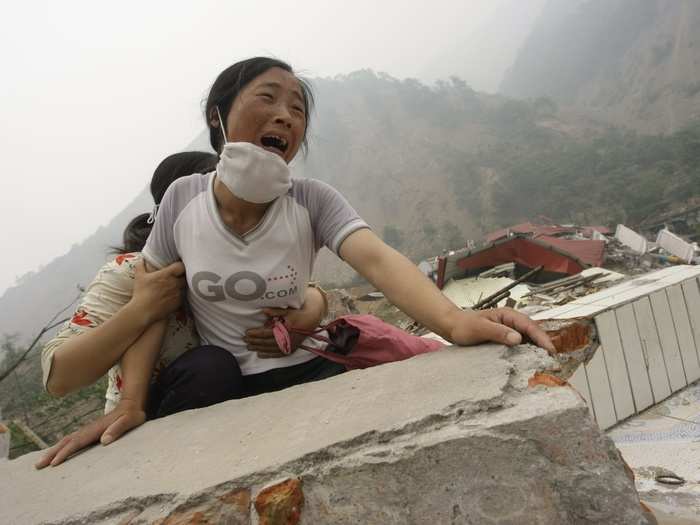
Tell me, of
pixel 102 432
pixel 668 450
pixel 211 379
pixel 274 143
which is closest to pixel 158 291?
pixel 211 379

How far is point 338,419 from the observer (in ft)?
2.86

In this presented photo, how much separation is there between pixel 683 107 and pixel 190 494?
46069mm

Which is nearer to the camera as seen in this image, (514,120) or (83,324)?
(83,324)

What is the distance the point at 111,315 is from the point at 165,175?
650mm

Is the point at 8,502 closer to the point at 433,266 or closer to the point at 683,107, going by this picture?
the point at 433,266

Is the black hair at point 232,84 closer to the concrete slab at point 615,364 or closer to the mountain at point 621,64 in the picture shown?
the concrete slab at point 615,364

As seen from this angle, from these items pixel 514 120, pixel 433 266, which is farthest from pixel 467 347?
pixel 514 120

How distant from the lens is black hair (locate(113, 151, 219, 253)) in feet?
5.09

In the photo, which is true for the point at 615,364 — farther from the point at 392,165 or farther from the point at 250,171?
the point at 392,165

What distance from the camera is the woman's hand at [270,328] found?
1.22 meters

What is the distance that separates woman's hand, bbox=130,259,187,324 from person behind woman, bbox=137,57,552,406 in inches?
1.4

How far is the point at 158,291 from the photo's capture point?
1.18 meters

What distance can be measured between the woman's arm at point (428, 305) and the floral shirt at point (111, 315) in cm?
58

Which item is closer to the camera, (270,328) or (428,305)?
(428,305)
